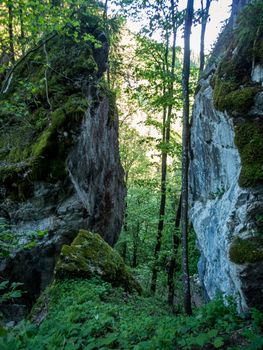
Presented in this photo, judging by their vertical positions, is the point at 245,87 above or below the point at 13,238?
above

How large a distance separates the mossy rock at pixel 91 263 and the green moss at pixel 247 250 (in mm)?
3861

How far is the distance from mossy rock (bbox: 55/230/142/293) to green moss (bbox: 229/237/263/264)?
12.7ft

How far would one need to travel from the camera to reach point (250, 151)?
549 centimetres

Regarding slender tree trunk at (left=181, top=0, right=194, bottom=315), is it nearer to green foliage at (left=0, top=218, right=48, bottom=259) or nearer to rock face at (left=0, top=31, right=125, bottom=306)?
rock face at (left=0, top=31, right=125, bottom=306)

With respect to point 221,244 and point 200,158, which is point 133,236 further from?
point 221,244

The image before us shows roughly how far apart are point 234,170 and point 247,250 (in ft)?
6.32

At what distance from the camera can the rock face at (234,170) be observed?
15.8 feet

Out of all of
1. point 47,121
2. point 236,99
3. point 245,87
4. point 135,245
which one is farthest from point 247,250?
point 135,245

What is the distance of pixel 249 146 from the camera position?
5543mm

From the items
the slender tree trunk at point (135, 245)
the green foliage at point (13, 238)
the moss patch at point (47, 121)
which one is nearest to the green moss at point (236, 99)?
the moss patch at point (47, 121)

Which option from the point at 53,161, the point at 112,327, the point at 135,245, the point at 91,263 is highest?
the point at 53,161

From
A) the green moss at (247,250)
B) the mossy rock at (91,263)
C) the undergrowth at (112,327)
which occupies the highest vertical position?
the green moss at (247,250)

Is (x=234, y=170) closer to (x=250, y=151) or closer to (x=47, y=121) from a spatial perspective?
(x=250, y=151)

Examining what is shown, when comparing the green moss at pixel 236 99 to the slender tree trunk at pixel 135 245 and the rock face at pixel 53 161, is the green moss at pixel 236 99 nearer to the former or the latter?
the rock face at pixel 53 161
